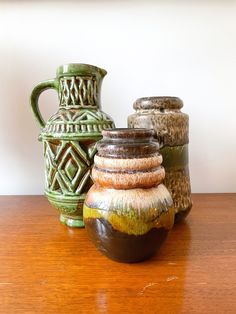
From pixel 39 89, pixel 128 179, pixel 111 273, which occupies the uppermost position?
pixel 39 89

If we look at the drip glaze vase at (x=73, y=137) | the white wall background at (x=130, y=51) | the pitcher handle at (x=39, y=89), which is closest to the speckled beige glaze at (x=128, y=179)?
the drip glaze vase at (x=73, y=137)

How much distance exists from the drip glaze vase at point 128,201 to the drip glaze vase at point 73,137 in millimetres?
101

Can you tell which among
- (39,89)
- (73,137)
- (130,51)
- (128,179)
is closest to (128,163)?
(128,179)

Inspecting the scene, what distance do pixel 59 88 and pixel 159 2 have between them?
37 centimetres

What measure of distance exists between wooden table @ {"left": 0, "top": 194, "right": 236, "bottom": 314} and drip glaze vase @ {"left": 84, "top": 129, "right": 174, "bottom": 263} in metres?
0.04

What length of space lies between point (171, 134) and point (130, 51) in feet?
1.05

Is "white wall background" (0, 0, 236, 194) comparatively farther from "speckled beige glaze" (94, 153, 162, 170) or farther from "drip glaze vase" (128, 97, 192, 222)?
"speckled beige glaze" (94, 153, 162, 170)

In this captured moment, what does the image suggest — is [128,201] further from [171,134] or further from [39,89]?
[39,89]

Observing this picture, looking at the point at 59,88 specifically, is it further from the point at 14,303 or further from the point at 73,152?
the point at 14,303

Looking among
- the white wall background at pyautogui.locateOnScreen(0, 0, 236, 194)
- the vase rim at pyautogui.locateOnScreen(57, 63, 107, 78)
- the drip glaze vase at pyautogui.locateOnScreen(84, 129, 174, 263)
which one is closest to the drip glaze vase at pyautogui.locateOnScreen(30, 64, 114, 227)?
the vase rim at pyautogui.locateOnScreen(57, 63, 107, 78)

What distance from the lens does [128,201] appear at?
375 mm

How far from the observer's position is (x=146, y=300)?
12.8 inches

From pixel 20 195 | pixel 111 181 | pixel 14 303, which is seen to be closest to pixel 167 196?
pixel 111 181

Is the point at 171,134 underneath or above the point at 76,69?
underneath
